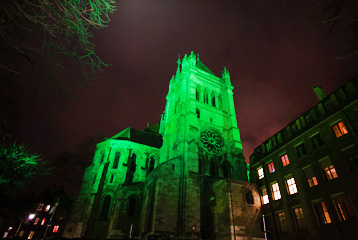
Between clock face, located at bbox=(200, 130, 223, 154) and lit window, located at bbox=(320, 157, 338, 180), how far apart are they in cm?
1202

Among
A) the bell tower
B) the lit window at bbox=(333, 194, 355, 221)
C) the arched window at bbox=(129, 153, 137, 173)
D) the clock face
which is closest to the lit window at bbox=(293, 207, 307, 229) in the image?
the lit window at bbox=(333, 194, 355, 221)

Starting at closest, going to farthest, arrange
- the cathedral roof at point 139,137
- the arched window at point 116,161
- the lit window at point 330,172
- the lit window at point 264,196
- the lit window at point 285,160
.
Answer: the lit window at point 330,172 < the lit window at point 285,160 < the lit window at point 264,196 < the arched window at point 116,161 < the cathedral roof at point 139,137

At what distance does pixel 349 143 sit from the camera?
1163cm

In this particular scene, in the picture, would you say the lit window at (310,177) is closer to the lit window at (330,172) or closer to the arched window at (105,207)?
the lit window at (330,172)

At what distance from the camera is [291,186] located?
14859mm

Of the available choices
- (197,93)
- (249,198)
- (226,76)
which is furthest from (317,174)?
(226,76)

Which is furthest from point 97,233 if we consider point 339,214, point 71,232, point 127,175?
point 339,214

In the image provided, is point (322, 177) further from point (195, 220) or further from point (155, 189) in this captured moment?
point (155, 189)

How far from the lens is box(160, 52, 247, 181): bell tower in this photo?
21.8 m

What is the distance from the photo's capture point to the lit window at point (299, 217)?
1306 cm

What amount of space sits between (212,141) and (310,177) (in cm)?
1223

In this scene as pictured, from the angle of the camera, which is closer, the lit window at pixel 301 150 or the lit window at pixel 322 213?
the lit window at pixel 322 213

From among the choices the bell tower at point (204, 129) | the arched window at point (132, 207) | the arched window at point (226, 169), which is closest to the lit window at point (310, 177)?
the bell tower at point (204, 129)

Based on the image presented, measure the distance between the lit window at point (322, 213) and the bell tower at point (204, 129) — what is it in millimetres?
9909
